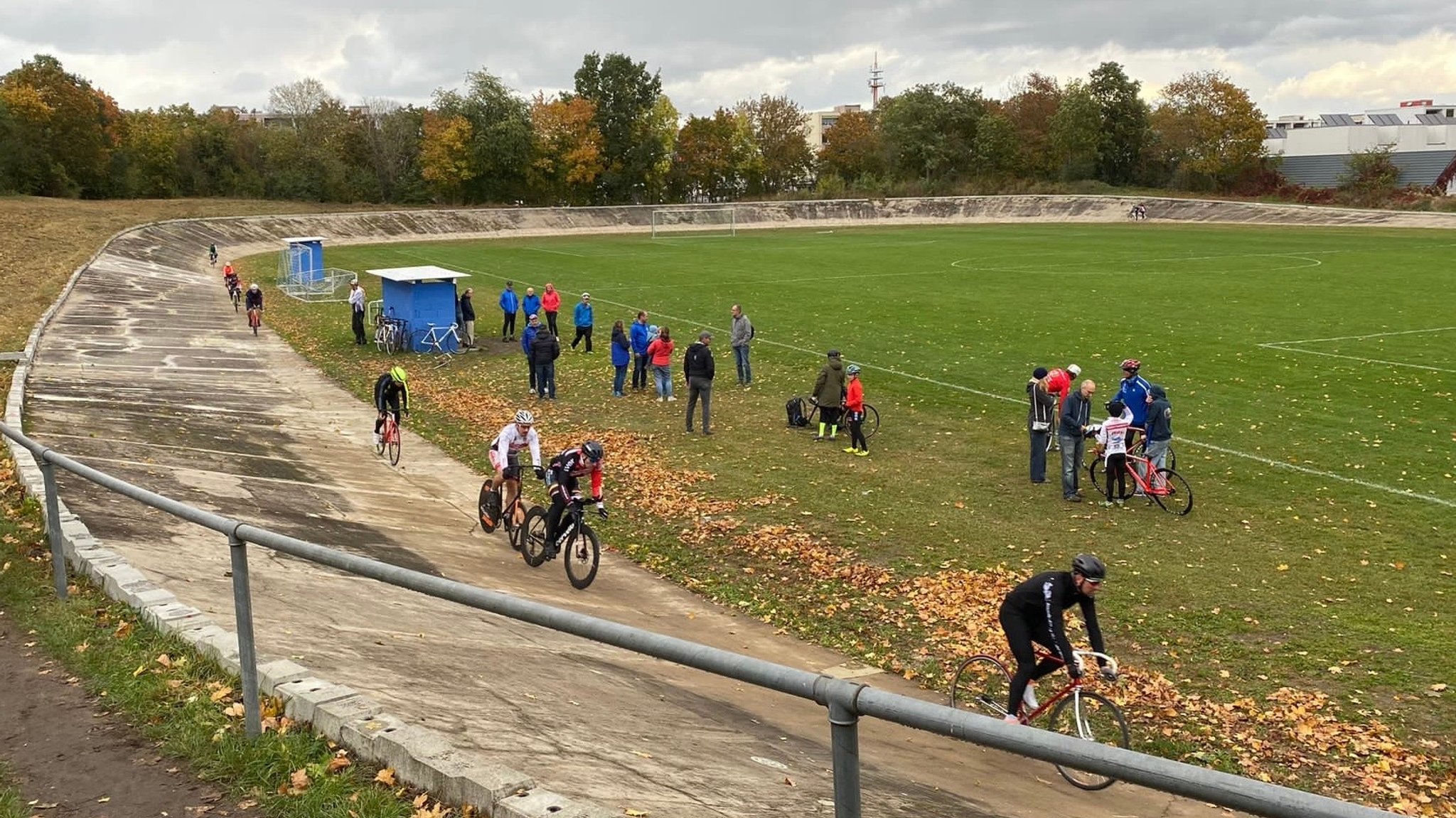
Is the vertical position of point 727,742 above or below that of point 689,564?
above

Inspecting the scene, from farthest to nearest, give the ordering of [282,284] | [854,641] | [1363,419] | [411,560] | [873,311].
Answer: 1. [282,284]
2. [873,311]
3. [1363,419]
4. [411,560]
5. [854,641]

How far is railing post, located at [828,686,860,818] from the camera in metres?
2.96

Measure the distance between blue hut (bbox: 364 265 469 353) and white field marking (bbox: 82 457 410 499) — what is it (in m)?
14.3

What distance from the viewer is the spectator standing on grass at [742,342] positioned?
76.6ft

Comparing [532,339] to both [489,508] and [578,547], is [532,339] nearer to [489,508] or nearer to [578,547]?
[489,508]

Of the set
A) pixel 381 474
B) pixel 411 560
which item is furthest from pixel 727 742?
pixel 381 474

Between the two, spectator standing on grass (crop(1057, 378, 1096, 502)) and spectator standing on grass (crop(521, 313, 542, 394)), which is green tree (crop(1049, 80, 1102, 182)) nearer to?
spectator standing on grass (crop(521, 313, 542, 394))

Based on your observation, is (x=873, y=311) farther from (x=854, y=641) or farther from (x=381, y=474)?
(x=854, y=641)

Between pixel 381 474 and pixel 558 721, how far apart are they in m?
12.5

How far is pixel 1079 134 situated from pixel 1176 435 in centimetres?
8515

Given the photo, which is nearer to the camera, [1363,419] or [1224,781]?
[1224,781]

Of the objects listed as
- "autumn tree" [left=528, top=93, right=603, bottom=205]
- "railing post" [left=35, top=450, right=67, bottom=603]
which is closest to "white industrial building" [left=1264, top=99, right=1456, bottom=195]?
"autumn tree" [left=528, top=93, right=603, bottom=205]

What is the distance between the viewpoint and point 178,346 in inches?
1195

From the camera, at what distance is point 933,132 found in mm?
103125
